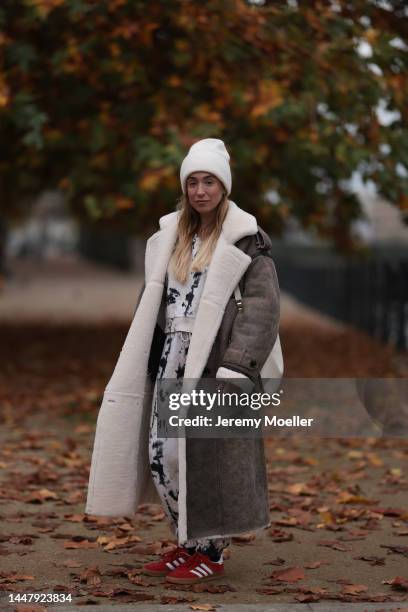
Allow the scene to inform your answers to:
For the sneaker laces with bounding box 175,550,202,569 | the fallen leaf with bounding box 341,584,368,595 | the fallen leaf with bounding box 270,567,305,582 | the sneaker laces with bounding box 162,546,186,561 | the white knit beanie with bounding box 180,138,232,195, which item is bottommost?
the fallen leaf with bounding box 341,584,368,595

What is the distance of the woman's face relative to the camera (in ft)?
15.1

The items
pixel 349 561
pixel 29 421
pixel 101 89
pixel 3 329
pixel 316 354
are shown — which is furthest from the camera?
pixel 3 329

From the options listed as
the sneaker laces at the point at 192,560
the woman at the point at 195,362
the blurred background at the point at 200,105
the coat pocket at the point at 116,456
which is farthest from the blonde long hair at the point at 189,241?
the blurred background at the point at 200,105

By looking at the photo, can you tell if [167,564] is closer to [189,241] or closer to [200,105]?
[189,241]

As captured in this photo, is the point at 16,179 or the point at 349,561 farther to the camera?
the point at 16,179

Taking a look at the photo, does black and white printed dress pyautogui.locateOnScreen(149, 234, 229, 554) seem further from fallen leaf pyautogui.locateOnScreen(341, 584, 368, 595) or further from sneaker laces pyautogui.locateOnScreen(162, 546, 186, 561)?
fallen leaf pyautogui.locateOnScreen(341, 584, 368, 595)

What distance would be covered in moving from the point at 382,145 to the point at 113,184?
3.09 meters

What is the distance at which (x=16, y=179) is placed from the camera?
54.3 ft

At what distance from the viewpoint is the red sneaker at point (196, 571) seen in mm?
4676

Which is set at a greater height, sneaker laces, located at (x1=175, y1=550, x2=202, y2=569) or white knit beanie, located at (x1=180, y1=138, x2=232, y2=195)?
white knit beanie, located at (x1=180, y1=138, x2=232, y2=195)

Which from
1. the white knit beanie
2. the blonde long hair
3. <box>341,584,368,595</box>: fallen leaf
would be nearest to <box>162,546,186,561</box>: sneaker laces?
<box>341,584,368,595</box>: fallen leaf

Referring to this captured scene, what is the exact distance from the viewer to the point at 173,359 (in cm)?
461

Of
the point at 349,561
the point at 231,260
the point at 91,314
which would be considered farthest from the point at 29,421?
the point at 91,314

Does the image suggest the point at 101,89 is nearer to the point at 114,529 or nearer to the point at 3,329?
the point at 114,529
